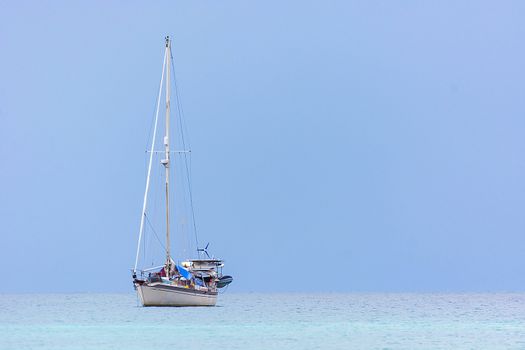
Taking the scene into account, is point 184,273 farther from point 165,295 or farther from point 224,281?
point 224,281

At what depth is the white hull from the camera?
85562mm

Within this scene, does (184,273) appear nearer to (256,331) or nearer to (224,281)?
(256,331)

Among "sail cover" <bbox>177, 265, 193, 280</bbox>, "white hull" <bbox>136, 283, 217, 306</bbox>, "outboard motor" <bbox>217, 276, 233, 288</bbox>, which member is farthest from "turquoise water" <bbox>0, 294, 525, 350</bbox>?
"outboard motor" <bbox>217, 276, 233, 288</bbox>

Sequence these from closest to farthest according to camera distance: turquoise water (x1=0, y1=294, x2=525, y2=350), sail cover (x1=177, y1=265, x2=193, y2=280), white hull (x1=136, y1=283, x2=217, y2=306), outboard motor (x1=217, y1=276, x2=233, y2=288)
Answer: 1. turquoise water (x1=0, y1=294, x2=525, y2=350)
2. white hull (x1=136, y1=283, x2=217, y2=306)
3. sail cover (x1=177, y1=265, x2=193, y2=280)
4. outboard motor (x1=217, y1=276, x2=233, y2=288)

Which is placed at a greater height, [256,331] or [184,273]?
[184,273]

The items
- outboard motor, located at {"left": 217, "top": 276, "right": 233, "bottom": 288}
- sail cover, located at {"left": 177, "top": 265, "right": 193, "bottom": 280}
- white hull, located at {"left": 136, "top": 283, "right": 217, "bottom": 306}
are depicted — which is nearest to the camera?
white hull, located at {"left": 136, "top": 283, "right": 217, "bottom": 306}

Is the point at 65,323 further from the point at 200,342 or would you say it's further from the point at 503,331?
the point at 503,331

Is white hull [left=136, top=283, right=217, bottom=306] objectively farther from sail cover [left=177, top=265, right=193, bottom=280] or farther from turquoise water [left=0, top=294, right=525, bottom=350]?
sail cover [left=177, top=265, right=193, bottom=280]

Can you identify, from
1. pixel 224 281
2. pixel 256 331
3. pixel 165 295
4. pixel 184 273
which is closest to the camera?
pixel 256 331

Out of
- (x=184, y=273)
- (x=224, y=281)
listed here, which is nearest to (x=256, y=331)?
(x=184, y=273)

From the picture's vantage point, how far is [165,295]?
85.8m

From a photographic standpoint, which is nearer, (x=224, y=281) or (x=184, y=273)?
(x=184, y=273)

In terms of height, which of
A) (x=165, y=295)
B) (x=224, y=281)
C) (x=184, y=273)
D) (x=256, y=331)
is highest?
(x=224, y=281)

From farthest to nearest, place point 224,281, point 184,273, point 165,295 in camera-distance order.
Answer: point 224,281
point 184,273
point 165,295
